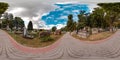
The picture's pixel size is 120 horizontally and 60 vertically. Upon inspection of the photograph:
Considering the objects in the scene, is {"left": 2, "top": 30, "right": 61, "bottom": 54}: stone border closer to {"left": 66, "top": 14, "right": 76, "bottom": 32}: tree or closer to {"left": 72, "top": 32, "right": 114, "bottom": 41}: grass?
{"left": 66, "top": 14, "right": 76, "bottom": 32}: tree

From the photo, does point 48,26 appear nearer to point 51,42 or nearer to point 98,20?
point 51,42

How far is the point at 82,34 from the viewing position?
25.9 feet

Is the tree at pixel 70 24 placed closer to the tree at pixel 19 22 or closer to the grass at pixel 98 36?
the grass at pixel 98 36

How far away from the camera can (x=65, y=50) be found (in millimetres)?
7859

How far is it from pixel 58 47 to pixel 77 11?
67 centimetres

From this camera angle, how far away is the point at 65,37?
25.8 ft

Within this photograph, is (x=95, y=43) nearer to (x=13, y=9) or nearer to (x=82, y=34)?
(x=82, y=34)

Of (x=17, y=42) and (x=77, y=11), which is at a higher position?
(x=77, y=11)

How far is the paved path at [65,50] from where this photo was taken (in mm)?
7852

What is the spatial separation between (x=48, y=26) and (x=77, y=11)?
1.76 ft

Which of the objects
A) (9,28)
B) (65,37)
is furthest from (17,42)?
(65,37)

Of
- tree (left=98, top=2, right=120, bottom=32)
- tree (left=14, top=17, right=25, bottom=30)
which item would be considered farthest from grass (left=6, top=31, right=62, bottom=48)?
tree (left=98, top=2, right=120, bottom=32)

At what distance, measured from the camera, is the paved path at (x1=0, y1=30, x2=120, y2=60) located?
785 cm

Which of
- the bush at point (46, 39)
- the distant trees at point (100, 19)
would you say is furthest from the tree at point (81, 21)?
the bush at point (46, 39)
